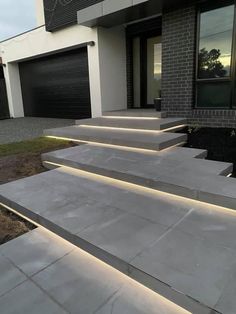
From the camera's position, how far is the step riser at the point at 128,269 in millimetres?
1316

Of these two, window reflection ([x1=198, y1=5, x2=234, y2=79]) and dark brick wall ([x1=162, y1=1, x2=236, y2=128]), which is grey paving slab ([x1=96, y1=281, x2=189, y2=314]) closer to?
dark brick wall ([x1=162, y1=1, x2=236, y2=128])

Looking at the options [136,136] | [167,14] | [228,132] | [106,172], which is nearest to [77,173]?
[106,172]

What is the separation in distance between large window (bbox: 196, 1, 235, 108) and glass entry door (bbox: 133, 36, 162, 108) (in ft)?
6.52

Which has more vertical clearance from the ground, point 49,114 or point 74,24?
point 74,24

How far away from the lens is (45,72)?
9.65 metres

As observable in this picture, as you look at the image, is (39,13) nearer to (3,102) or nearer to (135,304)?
(3,102)

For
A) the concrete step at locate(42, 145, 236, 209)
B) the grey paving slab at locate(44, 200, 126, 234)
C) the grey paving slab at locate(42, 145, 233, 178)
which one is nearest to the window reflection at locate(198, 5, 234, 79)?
the grey paving slab at locate(42, 145, 233, 178)

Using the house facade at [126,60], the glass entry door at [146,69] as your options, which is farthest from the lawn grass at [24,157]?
the glass entry door at [146,69]

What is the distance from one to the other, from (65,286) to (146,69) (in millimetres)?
6729

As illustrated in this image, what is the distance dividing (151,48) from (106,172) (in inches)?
211

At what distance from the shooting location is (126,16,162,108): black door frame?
21.3ft

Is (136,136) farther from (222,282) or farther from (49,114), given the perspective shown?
(49,114)

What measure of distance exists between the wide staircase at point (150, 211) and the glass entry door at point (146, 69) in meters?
3.57

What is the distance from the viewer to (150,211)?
2.22 metres
